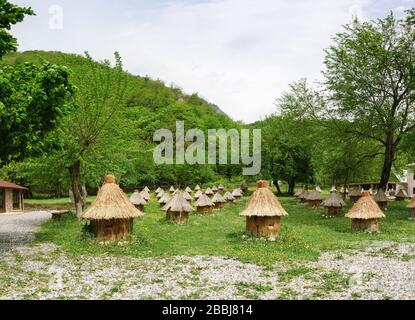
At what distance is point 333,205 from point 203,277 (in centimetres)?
2053

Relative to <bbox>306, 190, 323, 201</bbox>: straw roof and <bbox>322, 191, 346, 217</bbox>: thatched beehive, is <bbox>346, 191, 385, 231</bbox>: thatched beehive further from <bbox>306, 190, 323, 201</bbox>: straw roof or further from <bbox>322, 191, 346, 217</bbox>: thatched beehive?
<bbox>306, 190, 323, 201</bbox>: straw roof

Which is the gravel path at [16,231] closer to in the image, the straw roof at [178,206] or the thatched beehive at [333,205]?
the straw roof at [178,206]

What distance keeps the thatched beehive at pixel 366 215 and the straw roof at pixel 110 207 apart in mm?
11957

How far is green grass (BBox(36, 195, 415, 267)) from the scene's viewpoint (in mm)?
18531

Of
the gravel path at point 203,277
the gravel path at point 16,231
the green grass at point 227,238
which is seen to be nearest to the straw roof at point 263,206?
the green grass at point 227,238

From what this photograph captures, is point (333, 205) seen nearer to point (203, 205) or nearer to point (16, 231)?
point (203, 205)

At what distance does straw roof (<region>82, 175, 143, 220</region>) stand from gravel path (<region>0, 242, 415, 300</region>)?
2.12m

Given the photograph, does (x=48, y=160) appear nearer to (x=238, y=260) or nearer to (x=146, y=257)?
(x=146, y=257)

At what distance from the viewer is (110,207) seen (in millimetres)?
19812

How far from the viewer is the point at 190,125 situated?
95.6 m

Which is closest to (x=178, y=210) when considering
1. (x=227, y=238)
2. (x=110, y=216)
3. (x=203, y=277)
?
(x=227, y=238)

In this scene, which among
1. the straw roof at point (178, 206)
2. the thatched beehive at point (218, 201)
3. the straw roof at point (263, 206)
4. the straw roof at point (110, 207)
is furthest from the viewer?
the thatched beehive at point (218, 201)

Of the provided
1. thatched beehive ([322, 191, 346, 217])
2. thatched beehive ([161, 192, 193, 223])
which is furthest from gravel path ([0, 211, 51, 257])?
thatched beehive ([322, 191, 346, 217])

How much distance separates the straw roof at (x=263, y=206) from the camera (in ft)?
69.3
